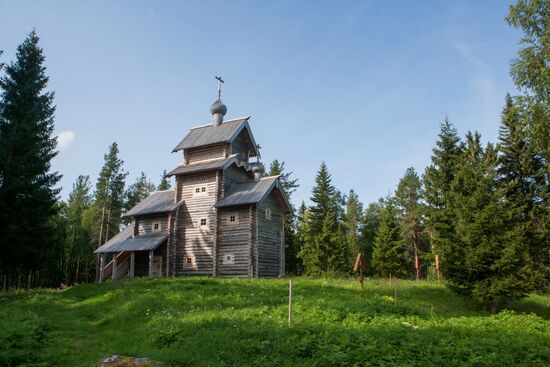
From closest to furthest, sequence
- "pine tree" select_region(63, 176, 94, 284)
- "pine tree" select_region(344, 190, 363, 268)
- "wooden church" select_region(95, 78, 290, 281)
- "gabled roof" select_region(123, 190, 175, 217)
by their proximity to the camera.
Answer: 1. "wooden church" select_region(95, 78, 290, 281)
2. "gabled roof" select_region(123, 190, 175, 217)
3. "pine tree" select_region(63, 176, 94, 284)
4. "pine tree" select_region(344, 190, 363, 268)

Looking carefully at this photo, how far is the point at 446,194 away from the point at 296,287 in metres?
17.9

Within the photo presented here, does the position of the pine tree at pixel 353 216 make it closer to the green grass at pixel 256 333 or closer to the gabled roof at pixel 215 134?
the gabled roof at pixel 215 134

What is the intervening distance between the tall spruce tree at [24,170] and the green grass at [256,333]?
5387 mm

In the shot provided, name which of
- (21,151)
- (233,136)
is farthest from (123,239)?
(233,136)

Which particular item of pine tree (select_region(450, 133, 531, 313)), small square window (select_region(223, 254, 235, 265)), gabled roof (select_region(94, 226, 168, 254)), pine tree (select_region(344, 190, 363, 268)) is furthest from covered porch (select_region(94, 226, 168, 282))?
pine tree (select_region(344, 190, 363, 268))

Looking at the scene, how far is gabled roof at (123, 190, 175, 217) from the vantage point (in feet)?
98.6

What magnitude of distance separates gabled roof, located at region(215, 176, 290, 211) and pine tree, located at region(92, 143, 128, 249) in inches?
1346

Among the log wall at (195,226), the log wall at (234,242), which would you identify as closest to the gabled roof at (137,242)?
the log wall at (195,226)

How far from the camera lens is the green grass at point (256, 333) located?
9086 mm

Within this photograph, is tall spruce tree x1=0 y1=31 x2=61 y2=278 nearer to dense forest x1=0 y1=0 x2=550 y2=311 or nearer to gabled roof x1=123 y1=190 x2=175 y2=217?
dense forest x1=0 y1=0 x2=550 y2=311

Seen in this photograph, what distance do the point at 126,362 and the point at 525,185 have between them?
33.2 m

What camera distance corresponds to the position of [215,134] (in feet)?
103

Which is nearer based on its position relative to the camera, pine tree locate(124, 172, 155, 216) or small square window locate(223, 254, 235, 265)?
small square window locate(223, 254, 235, 265)

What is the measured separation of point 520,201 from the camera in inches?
1216
